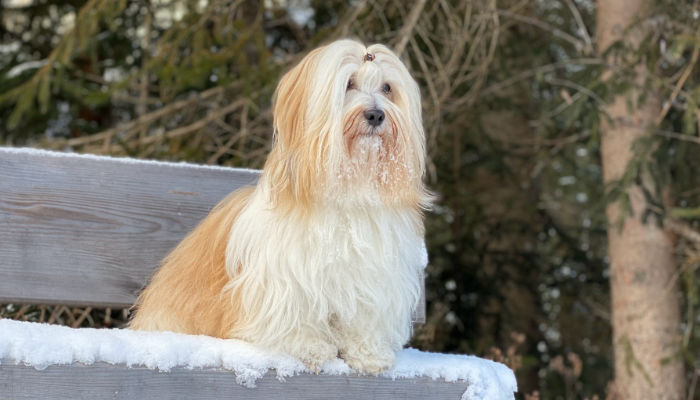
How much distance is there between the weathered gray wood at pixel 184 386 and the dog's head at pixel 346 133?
0.48 metres

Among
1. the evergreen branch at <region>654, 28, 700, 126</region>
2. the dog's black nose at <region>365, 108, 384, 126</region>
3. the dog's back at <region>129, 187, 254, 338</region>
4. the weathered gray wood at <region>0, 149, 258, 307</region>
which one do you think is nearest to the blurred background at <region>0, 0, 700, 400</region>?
the evergreen branch at <region>654, 28, 700, 126</region>

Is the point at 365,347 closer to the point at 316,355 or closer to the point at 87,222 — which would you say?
the point at 316,355

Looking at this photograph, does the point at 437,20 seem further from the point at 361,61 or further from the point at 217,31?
the point at 361,61

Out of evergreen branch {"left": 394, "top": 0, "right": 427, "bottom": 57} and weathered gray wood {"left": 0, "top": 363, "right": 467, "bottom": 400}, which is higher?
evergreen branch {"left": 394, "top": 0, "right": 427, "bottom": 57}

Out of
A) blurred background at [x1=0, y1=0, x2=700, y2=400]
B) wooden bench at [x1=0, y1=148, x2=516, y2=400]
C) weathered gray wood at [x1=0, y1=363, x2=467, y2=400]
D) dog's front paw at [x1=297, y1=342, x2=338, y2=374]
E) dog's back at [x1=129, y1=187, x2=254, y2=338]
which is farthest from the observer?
blurred background at [x1=0, y1=0, x2=700, y2=400]

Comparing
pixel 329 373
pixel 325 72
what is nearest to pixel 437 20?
pixel 325 72

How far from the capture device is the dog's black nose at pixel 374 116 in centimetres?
218

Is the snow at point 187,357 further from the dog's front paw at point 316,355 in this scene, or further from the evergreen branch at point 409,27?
the evergreen branch at point 409,27

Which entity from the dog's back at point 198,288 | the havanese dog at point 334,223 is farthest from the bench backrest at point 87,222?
the havanese dog at point 334,223

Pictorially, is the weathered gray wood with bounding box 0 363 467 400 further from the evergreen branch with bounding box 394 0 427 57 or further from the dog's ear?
the evergreen branch with bounding box 394 0 427 57

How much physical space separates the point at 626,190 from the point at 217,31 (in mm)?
2472

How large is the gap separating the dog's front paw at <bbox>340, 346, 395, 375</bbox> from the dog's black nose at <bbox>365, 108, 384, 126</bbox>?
0.60 meters

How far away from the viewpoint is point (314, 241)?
2.17 metres

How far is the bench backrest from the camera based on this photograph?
2535mm
